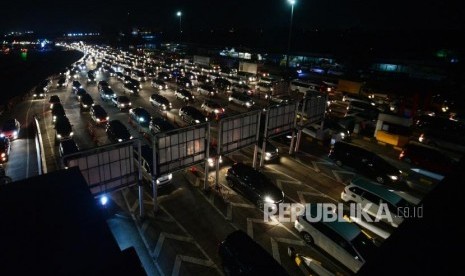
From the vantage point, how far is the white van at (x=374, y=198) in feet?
54.0

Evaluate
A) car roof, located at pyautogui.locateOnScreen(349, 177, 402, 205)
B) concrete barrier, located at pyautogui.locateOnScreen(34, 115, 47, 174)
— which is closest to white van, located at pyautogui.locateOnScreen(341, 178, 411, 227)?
car roof, located at pyautogui.locateOnScreen(349, 177, 402, 205)

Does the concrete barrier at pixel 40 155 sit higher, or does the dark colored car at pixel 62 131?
the dark colored car at pixel 62 131

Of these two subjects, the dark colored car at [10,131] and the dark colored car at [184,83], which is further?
the dark colored car at [184,83]

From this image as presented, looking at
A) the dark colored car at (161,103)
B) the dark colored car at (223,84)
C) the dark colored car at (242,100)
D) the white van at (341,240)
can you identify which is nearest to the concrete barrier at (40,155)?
the dark colored car at (161,103)

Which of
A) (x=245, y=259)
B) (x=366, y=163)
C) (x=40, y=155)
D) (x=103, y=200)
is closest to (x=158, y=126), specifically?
(x=40, y=155)

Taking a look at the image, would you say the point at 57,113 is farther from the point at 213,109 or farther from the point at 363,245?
the point at 363,245

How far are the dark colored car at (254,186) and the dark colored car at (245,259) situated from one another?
4.51 m

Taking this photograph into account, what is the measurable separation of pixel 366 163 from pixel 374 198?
17.5 ft

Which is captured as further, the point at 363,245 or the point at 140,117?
the point at 140,117

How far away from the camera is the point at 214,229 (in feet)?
52.8

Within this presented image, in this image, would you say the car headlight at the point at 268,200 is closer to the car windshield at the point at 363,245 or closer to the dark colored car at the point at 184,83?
the car windshield at the point at 363,245

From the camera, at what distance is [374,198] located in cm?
1717

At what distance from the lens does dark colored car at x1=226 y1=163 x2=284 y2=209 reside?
1772 cm

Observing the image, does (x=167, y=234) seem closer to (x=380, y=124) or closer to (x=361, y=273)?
(x=361, y=273)
